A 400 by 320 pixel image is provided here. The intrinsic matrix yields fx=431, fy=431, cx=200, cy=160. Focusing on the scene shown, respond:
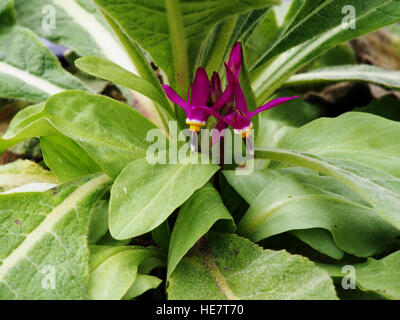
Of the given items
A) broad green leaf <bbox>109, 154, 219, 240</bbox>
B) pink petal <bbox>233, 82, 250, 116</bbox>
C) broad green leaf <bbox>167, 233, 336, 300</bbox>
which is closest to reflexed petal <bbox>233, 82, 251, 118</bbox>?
pink petal <bbox>233, 82, 250, 116</bbox>

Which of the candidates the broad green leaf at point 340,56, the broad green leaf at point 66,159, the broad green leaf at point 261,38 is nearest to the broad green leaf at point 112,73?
the broad green leaf at point 66,159

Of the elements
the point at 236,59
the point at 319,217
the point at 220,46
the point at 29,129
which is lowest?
the point at 319,217

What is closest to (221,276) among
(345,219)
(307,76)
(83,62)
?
(345,219)

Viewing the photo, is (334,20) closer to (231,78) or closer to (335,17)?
(335,17)

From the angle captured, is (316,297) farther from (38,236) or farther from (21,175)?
(21,175)

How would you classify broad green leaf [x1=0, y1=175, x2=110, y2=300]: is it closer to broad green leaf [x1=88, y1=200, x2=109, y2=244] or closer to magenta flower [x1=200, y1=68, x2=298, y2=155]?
broad green leaf [x1=88, y1=200, x2=109, y2=244]
